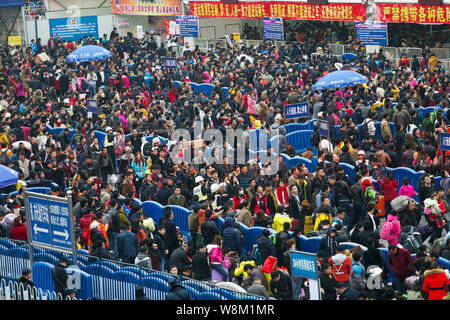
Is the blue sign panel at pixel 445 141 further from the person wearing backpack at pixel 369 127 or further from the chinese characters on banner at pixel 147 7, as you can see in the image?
the chinese characters on banner at pixel 147 7

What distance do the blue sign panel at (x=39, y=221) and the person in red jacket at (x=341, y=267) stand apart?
4327 millimetres

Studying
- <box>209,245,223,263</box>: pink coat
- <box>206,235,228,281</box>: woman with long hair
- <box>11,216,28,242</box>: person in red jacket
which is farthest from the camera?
<box>11,216,28,242</box>: person in red jacket

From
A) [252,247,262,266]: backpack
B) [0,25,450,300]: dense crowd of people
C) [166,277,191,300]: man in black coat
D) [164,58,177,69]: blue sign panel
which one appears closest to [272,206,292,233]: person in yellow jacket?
[0,25,450,300]: dense crowd of people

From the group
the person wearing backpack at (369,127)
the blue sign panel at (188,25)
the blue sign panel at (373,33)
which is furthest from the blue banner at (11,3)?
the person wearing backpack at (369,127)

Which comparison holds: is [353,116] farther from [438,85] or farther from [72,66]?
[72,66]

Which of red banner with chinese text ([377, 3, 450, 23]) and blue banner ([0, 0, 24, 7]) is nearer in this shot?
red banner with chinese text ([377, 3, 450, 23])

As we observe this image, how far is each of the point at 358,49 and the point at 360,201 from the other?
57.2 feet

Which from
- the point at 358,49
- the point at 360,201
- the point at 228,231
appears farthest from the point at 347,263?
the point at 358,49

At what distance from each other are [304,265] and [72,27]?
3285 cm

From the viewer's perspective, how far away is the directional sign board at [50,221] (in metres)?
12.9

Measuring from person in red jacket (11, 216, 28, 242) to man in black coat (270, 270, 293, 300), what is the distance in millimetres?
5027

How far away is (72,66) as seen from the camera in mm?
33688

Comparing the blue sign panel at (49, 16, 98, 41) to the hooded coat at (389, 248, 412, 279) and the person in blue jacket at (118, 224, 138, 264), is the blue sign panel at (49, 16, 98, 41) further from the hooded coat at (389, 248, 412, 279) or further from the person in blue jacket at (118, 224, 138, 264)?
the hooded coat at (389, 248, 412, 279)

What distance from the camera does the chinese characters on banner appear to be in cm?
4103
